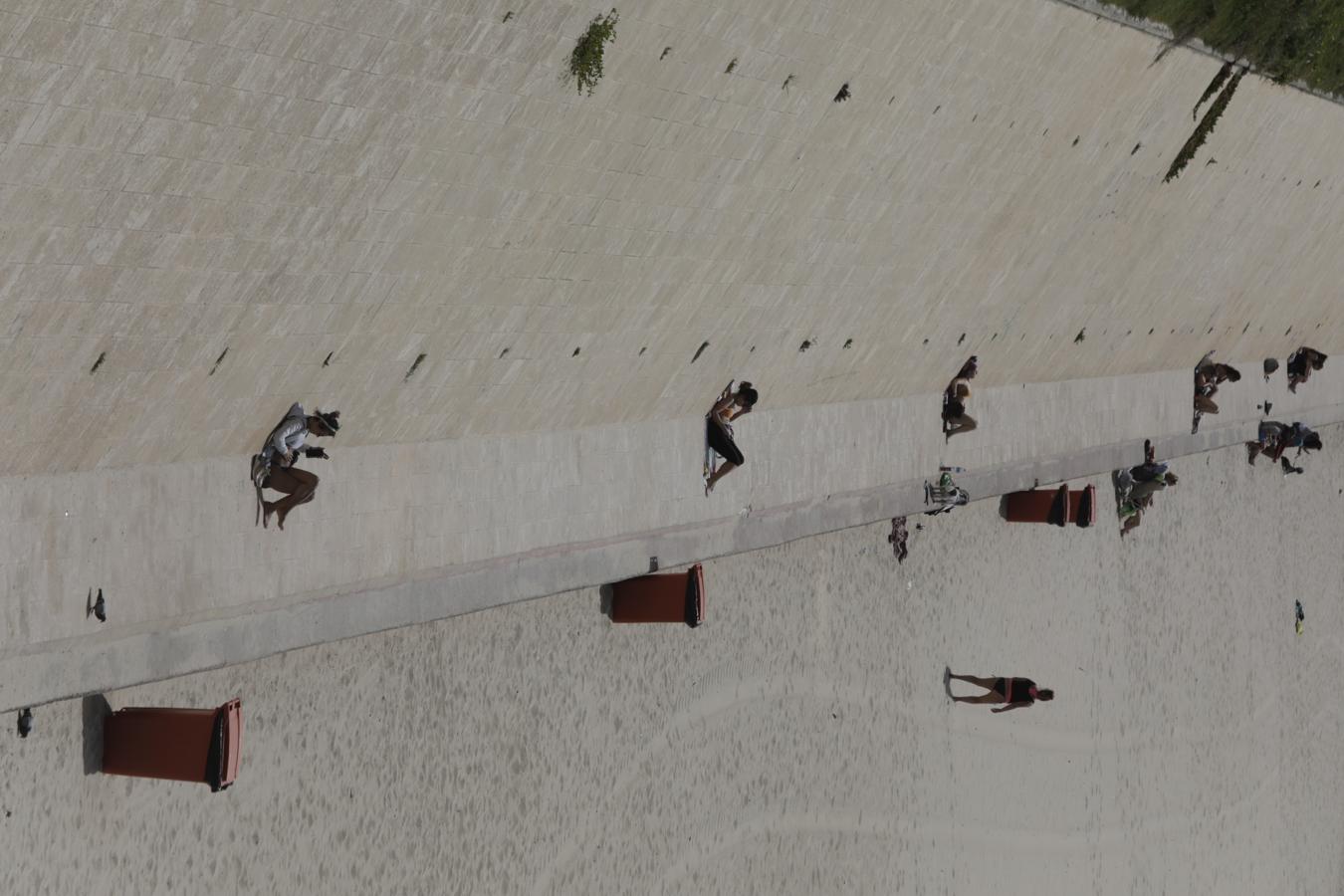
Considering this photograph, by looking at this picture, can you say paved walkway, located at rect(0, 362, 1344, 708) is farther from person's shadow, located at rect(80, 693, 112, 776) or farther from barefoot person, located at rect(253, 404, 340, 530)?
person's shadow, located at rect(80, 693, 112, 776)

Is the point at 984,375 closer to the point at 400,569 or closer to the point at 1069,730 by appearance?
the point at 1069,730

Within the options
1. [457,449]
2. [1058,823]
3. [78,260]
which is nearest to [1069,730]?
[1058,823]

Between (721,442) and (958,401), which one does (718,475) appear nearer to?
(721,442)

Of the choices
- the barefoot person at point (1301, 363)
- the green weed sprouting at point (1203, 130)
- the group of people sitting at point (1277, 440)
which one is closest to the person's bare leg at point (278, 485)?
the green weed sprouting at point (1203, 130)

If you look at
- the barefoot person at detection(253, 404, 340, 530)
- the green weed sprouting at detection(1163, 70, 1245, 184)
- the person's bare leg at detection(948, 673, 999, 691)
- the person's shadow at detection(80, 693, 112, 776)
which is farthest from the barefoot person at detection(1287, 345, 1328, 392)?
the person's shadow at detection(80, 693, 112, 776)

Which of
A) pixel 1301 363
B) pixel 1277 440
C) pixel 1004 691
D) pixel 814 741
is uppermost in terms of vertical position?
pixel 1301 363

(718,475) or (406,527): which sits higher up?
(718,475)

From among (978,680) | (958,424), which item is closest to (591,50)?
(958,424)
